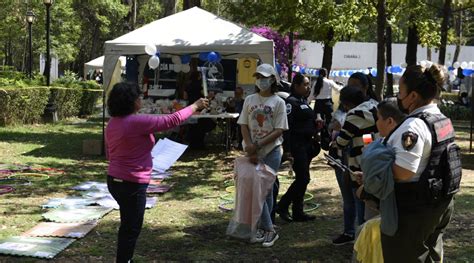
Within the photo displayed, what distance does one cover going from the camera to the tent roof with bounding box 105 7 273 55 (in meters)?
11.6

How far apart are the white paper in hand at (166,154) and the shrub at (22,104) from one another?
764 cm

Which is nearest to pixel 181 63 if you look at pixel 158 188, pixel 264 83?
pixel 158 188

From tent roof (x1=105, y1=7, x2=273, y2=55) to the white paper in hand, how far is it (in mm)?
2714

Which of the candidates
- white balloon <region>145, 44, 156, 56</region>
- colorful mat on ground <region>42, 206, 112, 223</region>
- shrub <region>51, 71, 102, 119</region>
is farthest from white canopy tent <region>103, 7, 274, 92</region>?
shrub <region>51, 71, 102, 119</region>

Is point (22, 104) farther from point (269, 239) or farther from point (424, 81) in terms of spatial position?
point (424, 81)

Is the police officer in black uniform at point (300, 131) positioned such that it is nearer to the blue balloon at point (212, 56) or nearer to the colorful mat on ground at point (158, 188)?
the colorful mat on ground at point (158, 188)

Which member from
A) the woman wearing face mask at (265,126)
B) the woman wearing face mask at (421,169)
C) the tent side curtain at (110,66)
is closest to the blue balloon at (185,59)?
the tent side curtain at (110,66)

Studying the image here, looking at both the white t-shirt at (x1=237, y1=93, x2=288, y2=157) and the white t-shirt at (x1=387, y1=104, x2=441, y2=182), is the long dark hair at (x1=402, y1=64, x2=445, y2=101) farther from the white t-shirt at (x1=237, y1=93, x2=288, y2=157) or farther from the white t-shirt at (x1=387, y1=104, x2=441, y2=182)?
the white t-shirt at (x1=237, y1=93, x2=288, y2=157)

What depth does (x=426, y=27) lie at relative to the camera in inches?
536

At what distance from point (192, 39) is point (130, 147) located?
25.5 ft

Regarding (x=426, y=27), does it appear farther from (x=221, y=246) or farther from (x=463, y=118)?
(x=463, y=118)

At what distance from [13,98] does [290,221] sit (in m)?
11.6

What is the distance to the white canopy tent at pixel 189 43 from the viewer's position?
37.9 feet

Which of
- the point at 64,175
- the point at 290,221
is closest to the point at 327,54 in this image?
the point at 64,175
